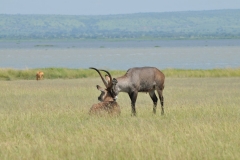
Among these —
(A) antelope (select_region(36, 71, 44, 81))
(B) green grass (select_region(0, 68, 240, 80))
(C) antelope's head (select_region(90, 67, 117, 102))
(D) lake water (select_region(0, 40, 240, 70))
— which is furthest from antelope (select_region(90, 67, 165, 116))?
(D) lake water (select_region(0, 40, 240, 70))

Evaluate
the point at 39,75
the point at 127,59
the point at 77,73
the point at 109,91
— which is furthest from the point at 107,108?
the point at 127,59

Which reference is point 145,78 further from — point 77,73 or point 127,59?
point 127,59

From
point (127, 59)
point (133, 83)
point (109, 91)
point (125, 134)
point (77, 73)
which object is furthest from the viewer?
point (127, 59)

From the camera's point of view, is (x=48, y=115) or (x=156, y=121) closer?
(x=156, y=121)

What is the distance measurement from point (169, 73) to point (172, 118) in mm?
22067

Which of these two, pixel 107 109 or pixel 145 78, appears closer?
pixel 107 109

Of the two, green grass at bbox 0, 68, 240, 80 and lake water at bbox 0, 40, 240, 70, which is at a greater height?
lake water at bbox 0, 40, 240, 70

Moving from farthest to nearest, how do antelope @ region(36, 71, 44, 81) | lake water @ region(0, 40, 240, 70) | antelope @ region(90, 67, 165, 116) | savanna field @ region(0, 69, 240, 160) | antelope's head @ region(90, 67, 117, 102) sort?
1. lake water @ region(0, 40, 240, 70)
2. antelope @ region(36, 71, 44, 81)
3. antelope @ region(90, 67, 165, 116)
4. antelope's head @ region(90, 67, 117, 102)
5. savanna field @ region(0, 69, 240, 160)

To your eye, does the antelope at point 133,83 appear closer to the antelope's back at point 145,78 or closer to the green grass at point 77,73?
the antelope's back at point 145,78

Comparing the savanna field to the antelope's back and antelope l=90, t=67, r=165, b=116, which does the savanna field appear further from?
the antelope's back

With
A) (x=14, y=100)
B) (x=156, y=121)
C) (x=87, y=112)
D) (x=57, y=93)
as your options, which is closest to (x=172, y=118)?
(x=156, y=121)

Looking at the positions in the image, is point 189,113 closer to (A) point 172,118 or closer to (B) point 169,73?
(A) point 172,118

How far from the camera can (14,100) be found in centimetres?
2031

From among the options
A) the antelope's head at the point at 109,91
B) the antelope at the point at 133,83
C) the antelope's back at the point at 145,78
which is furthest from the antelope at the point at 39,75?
the antelope's head at the point at 109,91
